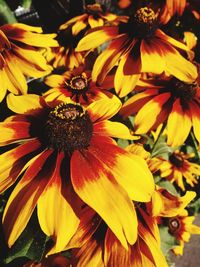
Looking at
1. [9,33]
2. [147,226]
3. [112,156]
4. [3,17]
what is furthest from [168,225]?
[3,17]

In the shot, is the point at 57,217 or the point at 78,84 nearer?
the point at 57,217

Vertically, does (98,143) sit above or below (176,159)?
above

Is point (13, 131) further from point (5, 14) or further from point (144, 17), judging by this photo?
point (5, 14)

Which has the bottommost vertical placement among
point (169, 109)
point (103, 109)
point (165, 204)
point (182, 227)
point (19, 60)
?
point (182, 227)

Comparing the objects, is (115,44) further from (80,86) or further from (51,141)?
(51,141)

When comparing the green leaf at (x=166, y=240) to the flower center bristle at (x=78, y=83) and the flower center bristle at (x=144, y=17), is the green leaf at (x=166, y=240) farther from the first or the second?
the flower center bristle at (x=144, y=17)

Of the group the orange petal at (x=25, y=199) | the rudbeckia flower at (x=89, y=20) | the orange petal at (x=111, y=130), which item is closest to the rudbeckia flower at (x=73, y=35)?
the rudbeckia flower at (x=89, y=20)

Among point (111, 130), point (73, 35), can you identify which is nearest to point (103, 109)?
point (111, 130)
